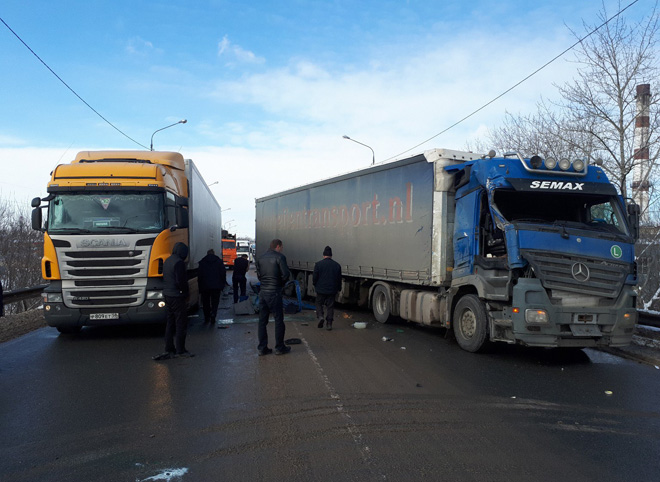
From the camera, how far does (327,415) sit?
505 cm

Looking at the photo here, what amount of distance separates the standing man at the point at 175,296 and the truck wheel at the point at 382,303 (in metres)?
5.09

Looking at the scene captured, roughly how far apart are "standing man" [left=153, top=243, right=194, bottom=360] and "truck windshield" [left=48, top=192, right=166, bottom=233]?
1.65 metres

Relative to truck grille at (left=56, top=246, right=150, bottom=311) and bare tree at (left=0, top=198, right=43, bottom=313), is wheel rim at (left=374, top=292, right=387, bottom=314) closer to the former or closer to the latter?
truck grille at (left=56, top=246, right=150, bottom=311)

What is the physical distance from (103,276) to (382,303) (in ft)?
20.6

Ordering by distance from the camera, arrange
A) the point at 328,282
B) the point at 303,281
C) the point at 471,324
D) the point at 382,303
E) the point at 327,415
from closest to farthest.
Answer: the point at 327,415
the point at 471,324
the point at 328,282
the point at 382,303
the point at 303,281

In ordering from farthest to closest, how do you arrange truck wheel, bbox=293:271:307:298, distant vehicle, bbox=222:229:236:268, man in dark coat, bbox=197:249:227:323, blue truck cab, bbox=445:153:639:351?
distant vehicle, bbox=222:229:236:268, truck wheel, bbox=293:271:307:298, man in dark coat, bbox=197:249:227:323, blue truck cab, bbox=445:153:639:351

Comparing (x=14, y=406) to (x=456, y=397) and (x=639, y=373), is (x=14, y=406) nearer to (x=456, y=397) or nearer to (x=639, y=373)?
(x=456, y=397)


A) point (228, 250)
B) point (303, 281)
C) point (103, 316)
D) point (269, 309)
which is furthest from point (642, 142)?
point (228, 250)

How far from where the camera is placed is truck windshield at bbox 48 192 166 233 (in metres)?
8.91

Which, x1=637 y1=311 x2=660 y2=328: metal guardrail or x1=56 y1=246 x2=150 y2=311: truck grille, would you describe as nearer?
x1=56 y1=246 x2=150 y2=311: truck grille

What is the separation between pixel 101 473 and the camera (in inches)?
147

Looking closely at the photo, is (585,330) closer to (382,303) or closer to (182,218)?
(382,303)

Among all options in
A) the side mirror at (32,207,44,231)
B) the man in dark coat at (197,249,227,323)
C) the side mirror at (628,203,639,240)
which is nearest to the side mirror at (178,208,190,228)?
the man in dark coat at (197,249,227,323)

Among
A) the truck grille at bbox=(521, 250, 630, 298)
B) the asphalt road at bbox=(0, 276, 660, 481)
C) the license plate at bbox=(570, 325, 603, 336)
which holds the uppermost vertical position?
the truck grille at bbox=(521, 250, 630, 298)
